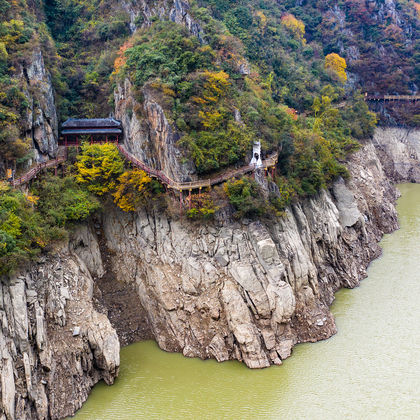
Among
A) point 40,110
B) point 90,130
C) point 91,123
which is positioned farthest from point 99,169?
point 40,110

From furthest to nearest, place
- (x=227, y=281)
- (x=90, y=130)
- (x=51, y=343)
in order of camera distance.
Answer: (x=90, y=130) → (x=227, y=281) → (x=51, y=343)

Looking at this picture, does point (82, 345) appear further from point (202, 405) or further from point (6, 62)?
point (6, 62)

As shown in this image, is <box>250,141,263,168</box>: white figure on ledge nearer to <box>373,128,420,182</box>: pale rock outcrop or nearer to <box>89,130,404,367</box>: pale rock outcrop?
<box>89,130,404,367</box>: pale rock outcrop

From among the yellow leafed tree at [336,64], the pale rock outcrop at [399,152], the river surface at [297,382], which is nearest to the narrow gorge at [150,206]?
the river surface at [297,382]

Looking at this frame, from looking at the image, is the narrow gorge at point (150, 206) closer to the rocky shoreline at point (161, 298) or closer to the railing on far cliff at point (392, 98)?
the rocky shoreline at point (161, 298)

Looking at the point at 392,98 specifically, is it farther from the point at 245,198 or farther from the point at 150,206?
the point at 150,206
